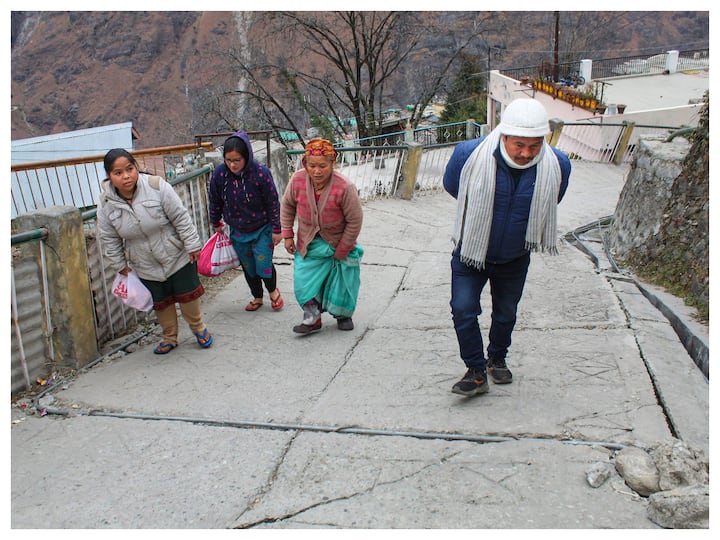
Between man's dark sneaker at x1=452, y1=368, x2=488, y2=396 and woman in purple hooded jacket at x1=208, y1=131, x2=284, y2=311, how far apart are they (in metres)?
2.19

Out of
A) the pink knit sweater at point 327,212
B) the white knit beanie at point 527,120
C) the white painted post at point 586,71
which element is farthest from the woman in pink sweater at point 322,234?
the white painted post at point 586,71

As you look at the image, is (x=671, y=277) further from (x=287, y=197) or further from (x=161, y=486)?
(x=161, y=486)

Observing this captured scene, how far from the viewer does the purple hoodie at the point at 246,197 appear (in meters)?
5.15

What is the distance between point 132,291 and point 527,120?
2.83 meters

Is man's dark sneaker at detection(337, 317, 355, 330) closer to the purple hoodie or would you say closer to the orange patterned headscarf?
the purple hoodie

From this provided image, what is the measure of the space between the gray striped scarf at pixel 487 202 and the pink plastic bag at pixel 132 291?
226 centimetres

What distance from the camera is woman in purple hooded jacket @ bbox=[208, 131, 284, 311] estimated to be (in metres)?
5.03

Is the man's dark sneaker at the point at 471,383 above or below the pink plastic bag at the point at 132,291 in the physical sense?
below

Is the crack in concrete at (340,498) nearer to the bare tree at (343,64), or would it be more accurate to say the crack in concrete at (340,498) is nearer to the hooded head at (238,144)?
the hooded head at (238,144)

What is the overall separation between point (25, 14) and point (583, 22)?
82.8m

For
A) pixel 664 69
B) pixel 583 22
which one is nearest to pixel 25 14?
pixel 583 22

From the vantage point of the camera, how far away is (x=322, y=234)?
4883mm

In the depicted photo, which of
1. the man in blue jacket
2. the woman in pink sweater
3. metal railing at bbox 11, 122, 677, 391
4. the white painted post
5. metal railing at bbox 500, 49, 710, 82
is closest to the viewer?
the man in blue jacket

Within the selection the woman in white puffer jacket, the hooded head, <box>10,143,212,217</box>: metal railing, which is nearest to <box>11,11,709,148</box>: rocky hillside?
<box>10,143,212,217</box>: metal railing
